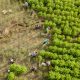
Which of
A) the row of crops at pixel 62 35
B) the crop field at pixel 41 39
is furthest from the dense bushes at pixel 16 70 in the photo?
the row of crops at pixel 62 35

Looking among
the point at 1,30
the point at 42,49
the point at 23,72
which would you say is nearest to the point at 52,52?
the point at 42,49

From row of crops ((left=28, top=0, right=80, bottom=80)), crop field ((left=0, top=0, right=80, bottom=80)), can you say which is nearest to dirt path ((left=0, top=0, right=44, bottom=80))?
crop field ((left=0, top=0, right=80, bottom=80))

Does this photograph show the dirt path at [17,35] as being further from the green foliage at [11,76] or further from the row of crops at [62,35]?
the row of crops at [62,35]

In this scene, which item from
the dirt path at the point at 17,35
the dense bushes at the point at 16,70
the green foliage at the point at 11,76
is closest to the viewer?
the green foliage at the point at 11,76

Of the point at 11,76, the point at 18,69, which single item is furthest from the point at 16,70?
the point at 11,76

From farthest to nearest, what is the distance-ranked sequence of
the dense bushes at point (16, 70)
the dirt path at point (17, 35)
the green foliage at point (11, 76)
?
the dirt path at point (17, 35) < the dense bushes at point (16, 70) < the green foliage at point (11, 76)

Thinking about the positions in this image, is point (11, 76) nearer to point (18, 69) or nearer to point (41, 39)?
point (18, 69)

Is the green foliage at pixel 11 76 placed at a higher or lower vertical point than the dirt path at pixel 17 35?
lower
